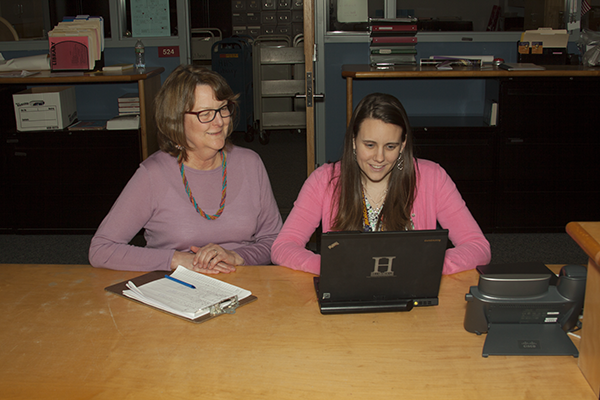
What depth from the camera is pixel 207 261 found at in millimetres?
1574

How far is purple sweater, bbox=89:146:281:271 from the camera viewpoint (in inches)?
70.7

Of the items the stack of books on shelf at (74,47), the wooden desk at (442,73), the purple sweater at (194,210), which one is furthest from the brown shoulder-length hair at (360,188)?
the stack of books on shelf at (74,47)

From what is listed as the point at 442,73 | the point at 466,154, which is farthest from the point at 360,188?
the point at 466,154

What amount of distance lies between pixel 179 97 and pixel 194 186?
0.30 metres

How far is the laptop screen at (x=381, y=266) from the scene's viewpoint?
1202mm

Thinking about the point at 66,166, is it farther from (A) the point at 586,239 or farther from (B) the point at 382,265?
(A) the point at 586,239

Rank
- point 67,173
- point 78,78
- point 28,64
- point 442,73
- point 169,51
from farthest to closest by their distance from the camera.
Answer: point 169,51
point 28,64
point 67,173
point 78,78
point 442,73

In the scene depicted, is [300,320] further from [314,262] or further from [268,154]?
[268,154]

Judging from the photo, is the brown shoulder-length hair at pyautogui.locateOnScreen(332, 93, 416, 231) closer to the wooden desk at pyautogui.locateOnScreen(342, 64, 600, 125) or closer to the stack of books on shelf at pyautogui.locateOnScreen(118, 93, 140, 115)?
the wooden desk at pyautogui.locateOnScreen(342, 64, 600, 125)

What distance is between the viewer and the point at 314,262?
5.16 feet

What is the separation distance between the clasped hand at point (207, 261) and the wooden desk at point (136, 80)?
6.76 feet

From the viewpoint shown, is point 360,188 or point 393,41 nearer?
point 360,188

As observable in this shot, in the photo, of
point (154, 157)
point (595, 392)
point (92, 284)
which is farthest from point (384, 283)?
point (154, 157)

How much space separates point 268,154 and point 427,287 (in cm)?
476
